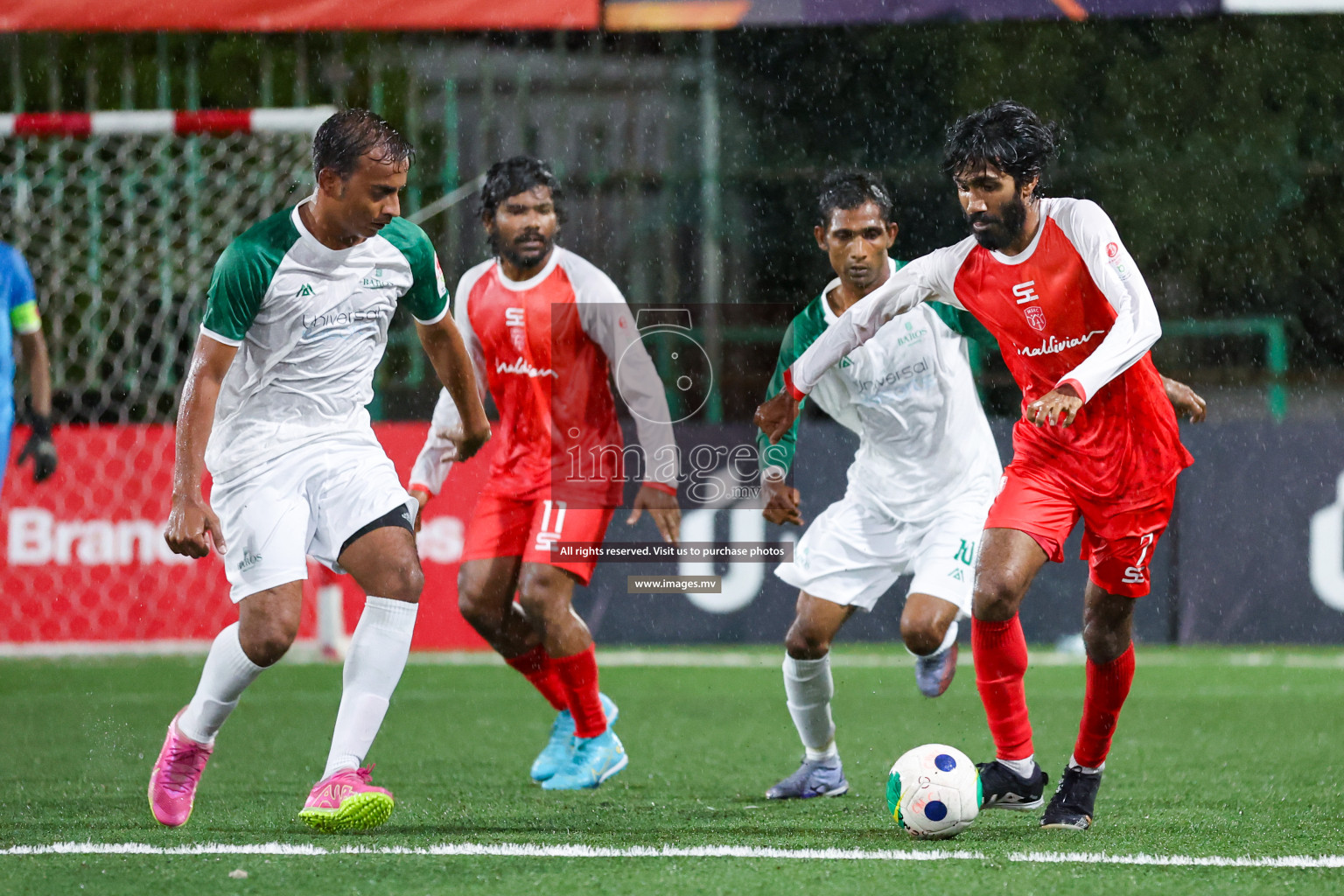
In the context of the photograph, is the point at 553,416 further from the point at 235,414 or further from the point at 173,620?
the point at 173,620

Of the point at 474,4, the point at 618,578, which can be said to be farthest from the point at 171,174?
the point at 618,578

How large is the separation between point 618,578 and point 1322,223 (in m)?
5.74

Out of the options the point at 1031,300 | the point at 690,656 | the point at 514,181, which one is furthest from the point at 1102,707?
the point at 690,656

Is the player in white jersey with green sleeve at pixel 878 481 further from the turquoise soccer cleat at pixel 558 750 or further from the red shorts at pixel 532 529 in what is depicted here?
the turquoise soccer cleat at pixel 558 750

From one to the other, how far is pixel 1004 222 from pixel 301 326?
1.78m

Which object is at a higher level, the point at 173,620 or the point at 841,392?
the point at 841,392

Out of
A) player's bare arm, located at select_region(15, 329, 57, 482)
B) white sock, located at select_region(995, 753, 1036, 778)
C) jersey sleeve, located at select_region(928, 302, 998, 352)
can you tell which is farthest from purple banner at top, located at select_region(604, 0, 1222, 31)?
white sock, located at select_region(995, 753, 1036, 778)

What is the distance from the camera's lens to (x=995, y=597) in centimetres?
411

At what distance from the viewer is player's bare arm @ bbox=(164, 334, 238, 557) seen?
3.93 meters

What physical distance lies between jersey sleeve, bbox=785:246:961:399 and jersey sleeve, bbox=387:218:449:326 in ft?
3.32

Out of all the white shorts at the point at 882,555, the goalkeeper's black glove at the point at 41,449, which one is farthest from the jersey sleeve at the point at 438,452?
the goalkeeper's black glove at the point at 41,449

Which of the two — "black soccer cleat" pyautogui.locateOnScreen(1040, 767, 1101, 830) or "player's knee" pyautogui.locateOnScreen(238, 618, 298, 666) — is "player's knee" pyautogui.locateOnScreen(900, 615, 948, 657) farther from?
"player's knee" pyautogui.locateOnScreen(238, 618, 298, 666)

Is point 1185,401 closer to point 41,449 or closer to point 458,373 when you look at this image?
point 458,373

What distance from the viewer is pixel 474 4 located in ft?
27.9
